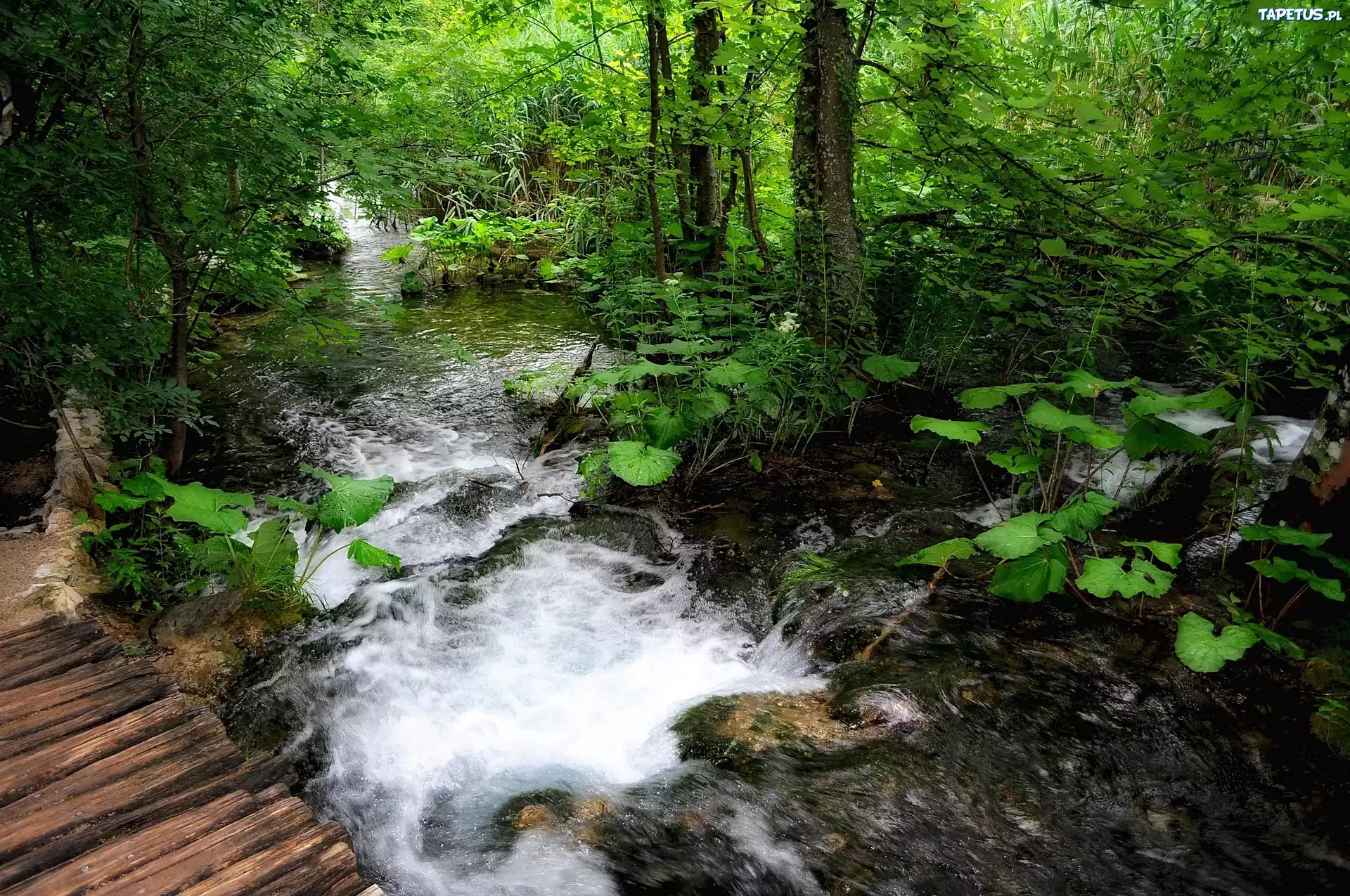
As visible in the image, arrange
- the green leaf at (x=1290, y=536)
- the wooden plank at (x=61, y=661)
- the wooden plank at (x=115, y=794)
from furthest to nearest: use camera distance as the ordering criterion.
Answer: the green leaf at (x=1290, y=536)
the wooden plank at (x=61, y=661)
the wooden plank at (x=115, y=794)

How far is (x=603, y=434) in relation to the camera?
5.48m

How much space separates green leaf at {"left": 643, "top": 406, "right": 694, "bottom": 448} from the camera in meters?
3.99

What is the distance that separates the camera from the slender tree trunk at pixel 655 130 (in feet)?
15.5

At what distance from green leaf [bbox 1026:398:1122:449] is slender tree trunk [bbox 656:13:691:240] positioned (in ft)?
9.22

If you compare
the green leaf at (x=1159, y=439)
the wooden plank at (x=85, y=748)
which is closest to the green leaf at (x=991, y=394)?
the green leaf at (x=1159, y=439)

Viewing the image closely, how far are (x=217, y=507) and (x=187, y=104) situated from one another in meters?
1.77

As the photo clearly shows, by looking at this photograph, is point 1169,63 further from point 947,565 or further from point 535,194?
point 535,194

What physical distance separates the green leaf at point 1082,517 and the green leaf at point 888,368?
1.67 metres

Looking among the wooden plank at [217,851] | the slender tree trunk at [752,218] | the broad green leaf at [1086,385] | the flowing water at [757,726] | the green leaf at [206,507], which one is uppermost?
the slender tree trunk at [752,218]

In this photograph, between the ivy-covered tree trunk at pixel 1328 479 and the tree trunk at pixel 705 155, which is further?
the tree trunk at pixel 705 155

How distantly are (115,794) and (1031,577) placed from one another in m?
3.19

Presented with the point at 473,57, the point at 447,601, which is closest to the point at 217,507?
the point at 447,601

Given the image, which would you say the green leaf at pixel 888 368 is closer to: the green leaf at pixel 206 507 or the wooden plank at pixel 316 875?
the green leaf at pixel 206 507

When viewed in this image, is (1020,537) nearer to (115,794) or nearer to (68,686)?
(115,794)
